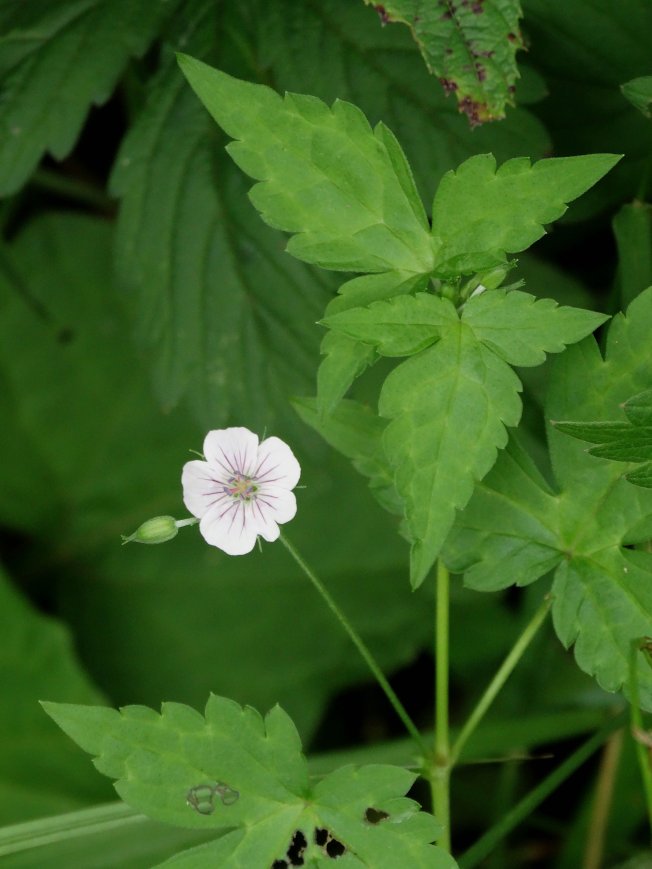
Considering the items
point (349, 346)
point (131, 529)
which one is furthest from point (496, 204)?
point (131, 529)

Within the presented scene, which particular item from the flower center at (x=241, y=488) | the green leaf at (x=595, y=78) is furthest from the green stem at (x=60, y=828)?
the green leaf at (x=595, y=78)

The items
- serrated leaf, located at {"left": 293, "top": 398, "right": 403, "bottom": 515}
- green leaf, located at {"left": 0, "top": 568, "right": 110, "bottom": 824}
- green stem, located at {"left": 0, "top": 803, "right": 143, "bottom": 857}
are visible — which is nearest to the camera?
serrated leaf, located at {"left": 293, "top": 398, "right": 403, "bottom": 515}

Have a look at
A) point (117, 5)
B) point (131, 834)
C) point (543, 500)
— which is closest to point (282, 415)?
point (543, 500)

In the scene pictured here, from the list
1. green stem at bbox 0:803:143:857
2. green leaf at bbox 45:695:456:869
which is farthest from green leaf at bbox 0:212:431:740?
A: green leaf at bbox 45:695:456:869

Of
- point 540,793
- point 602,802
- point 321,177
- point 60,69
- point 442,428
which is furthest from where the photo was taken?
point 602,802

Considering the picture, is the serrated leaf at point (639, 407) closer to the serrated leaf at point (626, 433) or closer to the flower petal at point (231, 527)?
the serrated leaf at point (626, 433)

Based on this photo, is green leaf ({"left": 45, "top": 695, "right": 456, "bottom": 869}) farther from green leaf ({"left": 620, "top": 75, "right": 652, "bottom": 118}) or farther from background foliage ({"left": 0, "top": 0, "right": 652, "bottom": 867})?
green leaf ({"left": 620, "top": 75, "right": 652, "bottom": 118})

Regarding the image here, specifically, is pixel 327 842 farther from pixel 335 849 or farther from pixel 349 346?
pixel 349 346
